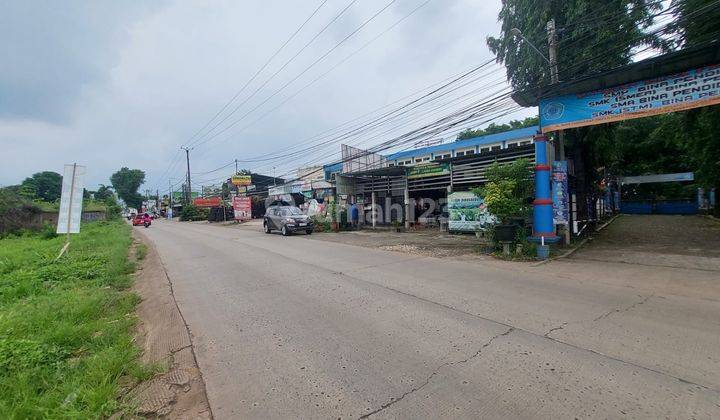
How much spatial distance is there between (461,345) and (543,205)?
7566mm

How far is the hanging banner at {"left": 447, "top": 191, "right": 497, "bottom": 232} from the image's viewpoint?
1560 centimetres

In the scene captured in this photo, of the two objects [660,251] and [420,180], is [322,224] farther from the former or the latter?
[660,251]

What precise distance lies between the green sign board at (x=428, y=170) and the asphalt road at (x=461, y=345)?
10464mm

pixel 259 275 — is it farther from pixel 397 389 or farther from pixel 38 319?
pixel 397 389

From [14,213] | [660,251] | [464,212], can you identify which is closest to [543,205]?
[660,251]

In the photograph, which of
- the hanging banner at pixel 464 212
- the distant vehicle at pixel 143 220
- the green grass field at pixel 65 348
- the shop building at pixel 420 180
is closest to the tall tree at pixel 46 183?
the distant vehicle at pixel 143 220

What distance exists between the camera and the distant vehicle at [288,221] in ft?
61.5

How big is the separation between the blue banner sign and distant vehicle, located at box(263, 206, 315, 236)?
42.5 ft

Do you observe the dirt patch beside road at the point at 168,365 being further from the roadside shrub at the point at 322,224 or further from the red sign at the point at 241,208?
the red sign at the point at 241,208

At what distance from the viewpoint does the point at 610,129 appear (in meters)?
13.3

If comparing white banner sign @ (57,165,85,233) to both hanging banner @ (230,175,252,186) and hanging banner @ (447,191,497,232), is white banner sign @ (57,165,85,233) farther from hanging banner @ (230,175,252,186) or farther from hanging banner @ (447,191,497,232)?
hanging banner @ (230,175,252,186)

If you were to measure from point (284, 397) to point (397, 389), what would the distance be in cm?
99

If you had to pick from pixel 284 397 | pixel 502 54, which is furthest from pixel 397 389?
pixel 502 54

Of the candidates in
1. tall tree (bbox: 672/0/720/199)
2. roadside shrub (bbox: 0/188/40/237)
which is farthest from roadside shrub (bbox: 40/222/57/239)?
tall tree (bbox: 672/0/720/199)
